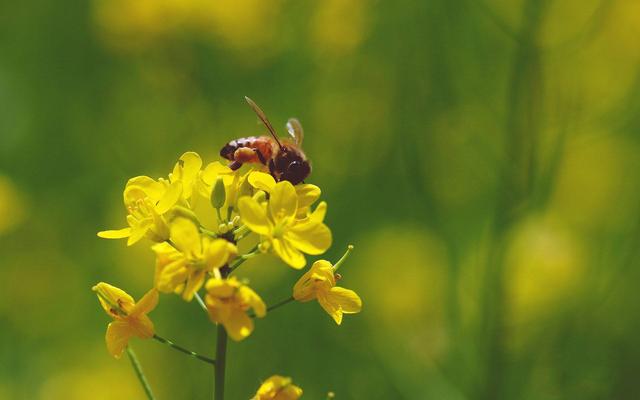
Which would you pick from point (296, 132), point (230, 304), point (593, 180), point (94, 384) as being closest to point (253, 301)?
point (230, 304)

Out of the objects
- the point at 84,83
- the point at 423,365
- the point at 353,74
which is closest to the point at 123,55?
the point at 84,83

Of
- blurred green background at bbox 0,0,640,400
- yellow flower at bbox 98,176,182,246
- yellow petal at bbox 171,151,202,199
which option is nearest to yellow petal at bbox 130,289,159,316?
yellow flower at bbox 98,176,182,246

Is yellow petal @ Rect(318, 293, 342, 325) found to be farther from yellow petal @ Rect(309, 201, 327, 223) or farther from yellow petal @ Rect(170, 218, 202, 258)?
yellow petal @ Rect(170, 218, 202, 258)

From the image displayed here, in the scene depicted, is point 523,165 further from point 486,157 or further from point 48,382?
point 48,382

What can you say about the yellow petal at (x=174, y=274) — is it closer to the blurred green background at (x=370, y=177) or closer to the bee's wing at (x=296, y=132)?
the bee's wing at (x=296, y=132)

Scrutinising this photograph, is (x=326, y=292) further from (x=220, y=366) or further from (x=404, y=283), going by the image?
(x=404, y=283)

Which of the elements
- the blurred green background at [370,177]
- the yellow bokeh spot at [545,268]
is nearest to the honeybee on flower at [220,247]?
the blurred green background at [370,177]
